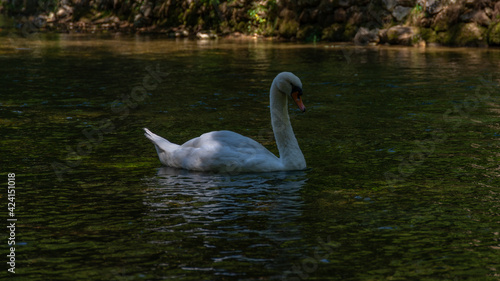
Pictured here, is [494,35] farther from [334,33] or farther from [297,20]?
[297,20]

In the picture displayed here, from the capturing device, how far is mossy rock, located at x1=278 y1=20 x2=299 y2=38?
3683 centimetres

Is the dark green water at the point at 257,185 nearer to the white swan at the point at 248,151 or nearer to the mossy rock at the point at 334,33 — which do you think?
the white swan at the point at 248,151

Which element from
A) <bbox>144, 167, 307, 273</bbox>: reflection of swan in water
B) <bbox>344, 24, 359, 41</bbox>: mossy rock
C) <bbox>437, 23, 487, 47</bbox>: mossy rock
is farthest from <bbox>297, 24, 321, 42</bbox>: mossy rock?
<bbox>144, 167, 307, 273</bbox>: reflection of swan in water

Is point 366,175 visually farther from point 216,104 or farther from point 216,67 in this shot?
point 216,67

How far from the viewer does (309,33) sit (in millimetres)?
35969

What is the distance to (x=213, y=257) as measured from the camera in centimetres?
684

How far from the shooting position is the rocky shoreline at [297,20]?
99.5 feet

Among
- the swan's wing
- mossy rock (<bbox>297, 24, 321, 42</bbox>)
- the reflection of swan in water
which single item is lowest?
the reflection of swan in water

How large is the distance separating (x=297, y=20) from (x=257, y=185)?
27.9 meters

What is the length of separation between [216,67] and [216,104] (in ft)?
26.0

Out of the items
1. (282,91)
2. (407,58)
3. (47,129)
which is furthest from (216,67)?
(282,91)

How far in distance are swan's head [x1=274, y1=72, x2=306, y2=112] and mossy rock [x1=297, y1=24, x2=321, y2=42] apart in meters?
25.2

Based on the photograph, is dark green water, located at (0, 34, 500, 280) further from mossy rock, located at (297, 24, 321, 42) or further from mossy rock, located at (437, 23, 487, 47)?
mossy rock, located at (297, 24, 321, 42)

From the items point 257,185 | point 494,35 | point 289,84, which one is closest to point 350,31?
point 494,35
